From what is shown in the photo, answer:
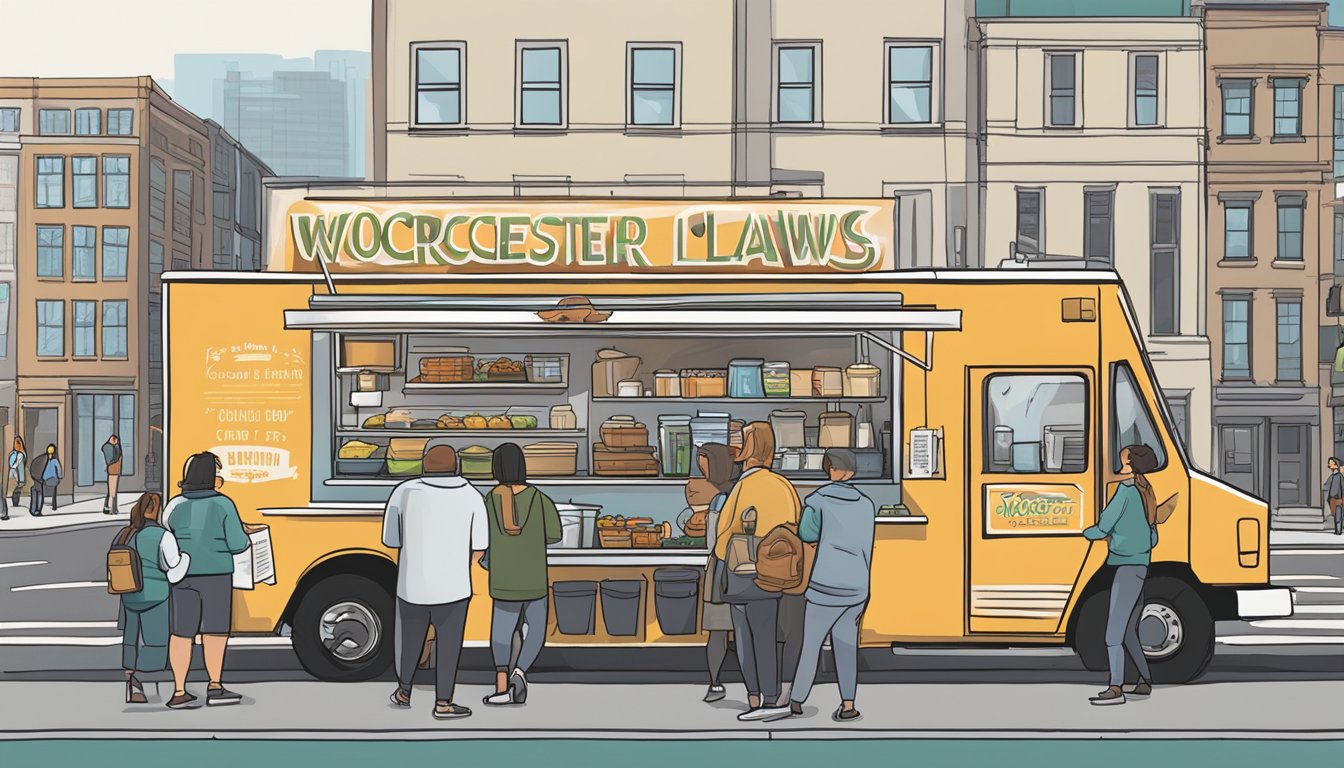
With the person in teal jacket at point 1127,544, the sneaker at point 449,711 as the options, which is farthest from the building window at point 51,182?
the person in teal jacket at point 1127,544

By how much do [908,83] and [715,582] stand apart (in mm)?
25139

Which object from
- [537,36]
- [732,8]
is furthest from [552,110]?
[732,8]

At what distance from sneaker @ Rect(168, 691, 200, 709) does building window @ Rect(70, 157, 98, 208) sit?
43.7m

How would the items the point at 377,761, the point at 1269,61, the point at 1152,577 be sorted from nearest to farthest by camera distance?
the point at 377,761 < the point at 1152,577 < the point at 1269,61

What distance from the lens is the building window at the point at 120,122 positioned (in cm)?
4931

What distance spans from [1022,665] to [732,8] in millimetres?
23221

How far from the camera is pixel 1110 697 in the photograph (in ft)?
32.3

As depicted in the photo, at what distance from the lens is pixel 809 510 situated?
9164 millimetres

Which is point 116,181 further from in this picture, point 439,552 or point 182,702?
point 439,552

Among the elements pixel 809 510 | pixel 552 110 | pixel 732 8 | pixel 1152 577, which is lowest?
pixel 1152 577

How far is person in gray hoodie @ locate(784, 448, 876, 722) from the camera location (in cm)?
909

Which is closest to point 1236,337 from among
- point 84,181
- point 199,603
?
point 199,603

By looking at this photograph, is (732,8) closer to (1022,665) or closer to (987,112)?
(987,112)

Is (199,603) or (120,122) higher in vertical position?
(120,122)
